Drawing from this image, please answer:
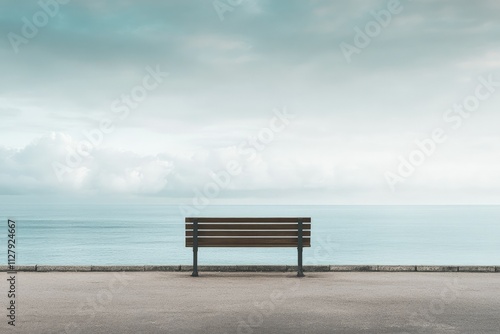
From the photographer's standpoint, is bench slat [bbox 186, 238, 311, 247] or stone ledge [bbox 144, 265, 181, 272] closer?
bench slat [bbox 186, 238, 311, 247]

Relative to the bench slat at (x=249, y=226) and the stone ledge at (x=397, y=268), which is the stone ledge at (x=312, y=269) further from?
the stone ledge at (x=397, y=268)

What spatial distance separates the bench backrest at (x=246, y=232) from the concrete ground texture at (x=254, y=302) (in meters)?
0.59

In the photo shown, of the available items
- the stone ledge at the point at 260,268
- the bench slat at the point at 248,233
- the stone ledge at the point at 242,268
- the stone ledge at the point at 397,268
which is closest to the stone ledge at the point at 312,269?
the stone ledge at the point at 260,268

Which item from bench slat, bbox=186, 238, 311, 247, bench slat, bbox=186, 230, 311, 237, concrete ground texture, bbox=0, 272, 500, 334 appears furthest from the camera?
bench slat, bbox=186, 230, 311, 237

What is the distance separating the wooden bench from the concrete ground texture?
0.58 metres

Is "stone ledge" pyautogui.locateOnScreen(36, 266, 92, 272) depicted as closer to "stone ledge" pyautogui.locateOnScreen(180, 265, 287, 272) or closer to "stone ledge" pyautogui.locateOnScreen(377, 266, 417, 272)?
"stone ledge" pyautogui.locateOnScreen(180, 265, 287, 272)

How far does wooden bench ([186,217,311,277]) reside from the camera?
10.2 metres

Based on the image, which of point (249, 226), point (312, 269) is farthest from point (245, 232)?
point (312, 269)

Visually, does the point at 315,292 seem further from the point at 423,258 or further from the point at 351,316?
the point at 423,258

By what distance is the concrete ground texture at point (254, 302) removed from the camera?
6.06m

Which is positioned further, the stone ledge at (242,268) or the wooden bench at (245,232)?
the stone ledge at (242,268)

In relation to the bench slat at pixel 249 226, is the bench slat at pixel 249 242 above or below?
below

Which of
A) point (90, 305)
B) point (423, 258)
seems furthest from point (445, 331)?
point (423, 258)

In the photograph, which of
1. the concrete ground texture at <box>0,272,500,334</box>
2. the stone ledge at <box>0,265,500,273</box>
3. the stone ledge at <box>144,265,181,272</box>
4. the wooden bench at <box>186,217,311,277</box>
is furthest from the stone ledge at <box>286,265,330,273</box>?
the stone ledge at <box>144,265,181,272</box>
